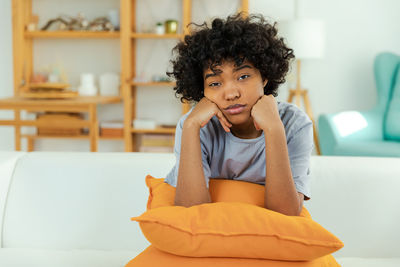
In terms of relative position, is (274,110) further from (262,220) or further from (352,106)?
(352,106)

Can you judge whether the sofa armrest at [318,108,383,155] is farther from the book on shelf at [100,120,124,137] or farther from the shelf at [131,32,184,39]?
the book on shelf at [100,120,124,137]

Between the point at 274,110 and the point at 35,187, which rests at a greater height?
the point at 274,110

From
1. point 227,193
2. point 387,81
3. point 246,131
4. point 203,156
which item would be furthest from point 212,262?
point 387,81

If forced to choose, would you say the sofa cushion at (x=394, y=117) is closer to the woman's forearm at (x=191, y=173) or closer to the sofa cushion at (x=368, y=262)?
the sofa cushion at (x=368, y=262)

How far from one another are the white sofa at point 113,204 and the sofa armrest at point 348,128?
1636mm

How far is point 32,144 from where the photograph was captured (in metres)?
4.29

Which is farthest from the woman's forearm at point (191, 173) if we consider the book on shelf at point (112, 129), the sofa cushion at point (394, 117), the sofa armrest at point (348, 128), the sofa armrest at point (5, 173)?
the book on shelf at point (112, 129)

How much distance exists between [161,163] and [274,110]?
0.50 metres

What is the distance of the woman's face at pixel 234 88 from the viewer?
112 cm

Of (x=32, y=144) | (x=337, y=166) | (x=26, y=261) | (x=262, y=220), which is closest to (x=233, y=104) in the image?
(x=262, y=220)

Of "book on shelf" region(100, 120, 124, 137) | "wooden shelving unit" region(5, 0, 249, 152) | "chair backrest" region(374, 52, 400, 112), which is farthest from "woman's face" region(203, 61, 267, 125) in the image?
"book on shelf" region(100, 120, 124, 137)

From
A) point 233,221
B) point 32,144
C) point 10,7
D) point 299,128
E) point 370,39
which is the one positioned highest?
point 10,7

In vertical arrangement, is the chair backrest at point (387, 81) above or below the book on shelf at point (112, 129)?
above

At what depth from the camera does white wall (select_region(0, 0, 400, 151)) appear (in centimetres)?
407
